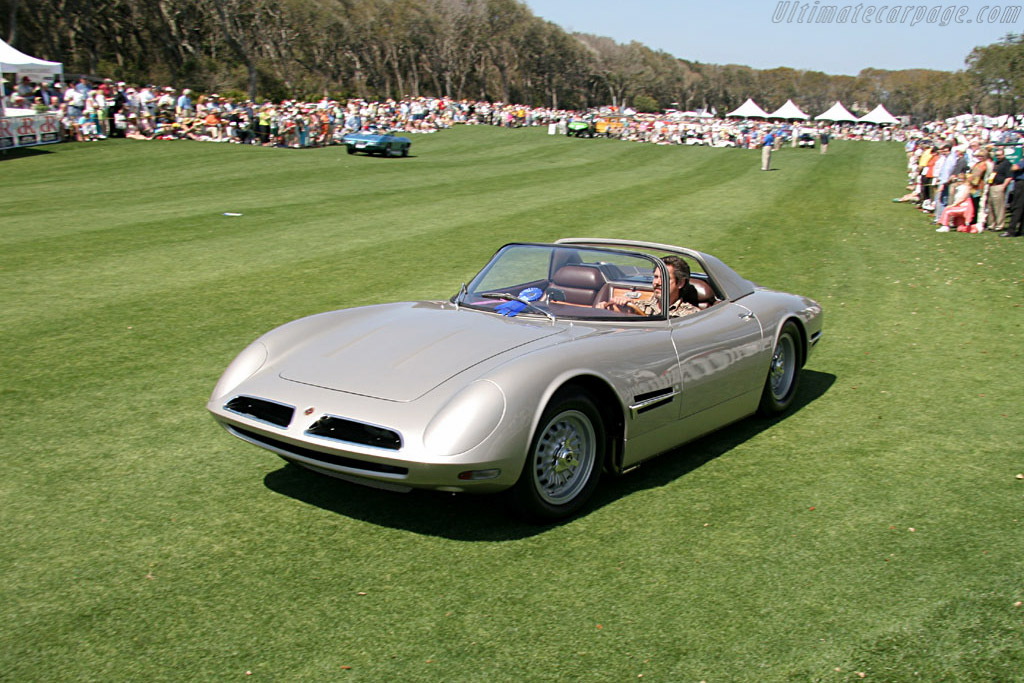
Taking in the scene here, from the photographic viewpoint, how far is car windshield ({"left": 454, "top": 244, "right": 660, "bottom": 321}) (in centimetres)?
565

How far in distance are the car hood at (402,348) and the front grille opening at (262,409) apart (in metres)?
0.20

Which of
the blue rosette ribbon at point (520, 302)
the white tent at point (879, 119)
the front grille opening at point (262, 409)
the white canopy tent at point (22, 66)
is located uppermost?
the white canopy tent at point (22, 66)

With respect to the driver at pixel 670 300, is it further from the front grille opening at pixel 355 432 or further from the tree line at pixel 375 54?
the tree line at pixel 375 54

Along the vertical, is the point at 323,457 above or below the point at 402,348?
below

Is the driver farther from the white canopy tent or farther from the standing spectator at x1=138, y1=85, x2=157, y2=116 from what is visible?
the standing spectator at x1=138, y1=85, x2=157, y2=116

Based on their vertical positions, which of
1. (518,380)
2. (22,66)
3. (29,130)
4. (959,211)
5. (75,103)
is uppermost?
(22,66)

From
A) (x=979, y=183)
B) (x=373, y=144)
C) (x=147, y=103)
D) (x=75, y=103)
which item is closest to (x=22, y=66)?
(x=75, y=103)

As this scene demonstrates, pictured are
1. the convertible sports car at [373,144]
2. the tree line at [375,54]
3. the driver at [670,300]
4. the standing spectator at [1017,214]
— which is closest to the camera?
the driver at [670,300]

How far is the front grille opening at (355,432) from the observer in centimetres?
416

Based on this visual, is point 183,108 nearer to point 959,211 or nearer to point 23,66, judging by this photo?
point 23,66

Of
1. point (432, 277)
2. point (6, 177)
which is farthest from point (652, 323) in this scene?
point (6, 177)

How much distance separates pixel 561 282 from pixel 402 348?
154 cm

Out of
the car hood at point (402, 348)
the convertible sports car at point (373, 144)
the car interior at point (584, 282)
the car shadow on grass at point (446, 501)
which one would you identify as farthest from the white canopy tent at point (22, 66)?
the car shadow on grass at point (446, 501)

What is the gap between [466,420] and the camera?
13.6 feet
